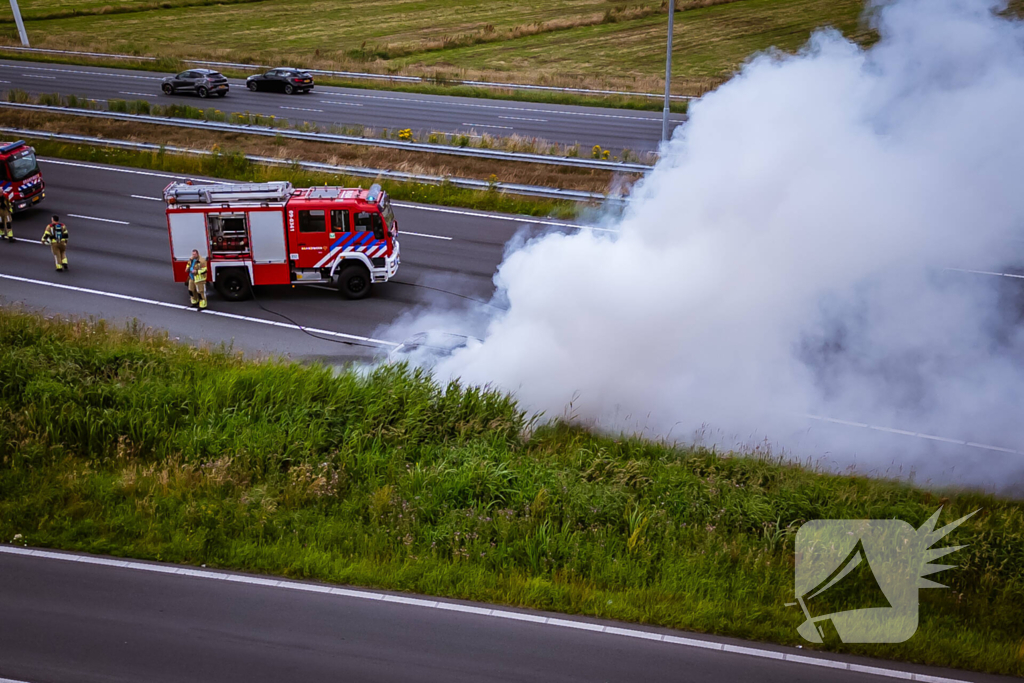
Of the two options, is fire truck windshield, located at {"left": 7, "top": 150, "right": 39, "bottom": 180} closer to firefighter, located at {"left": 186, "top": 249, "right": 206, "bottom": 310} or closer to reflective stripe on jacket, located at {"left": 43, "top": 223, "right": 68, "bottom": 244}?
reflective stripe on jacket, located at {"left": 43, "top": 223, "right": 68, "bottom": 244}

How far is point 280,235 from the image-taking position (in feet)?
57.4

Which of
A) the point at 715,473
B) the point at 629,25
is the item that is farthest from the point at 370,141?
the point at 629,25

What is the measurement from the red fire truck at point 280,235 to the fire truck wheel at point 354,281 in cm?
2

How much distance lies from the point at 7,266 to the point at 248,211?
800cm

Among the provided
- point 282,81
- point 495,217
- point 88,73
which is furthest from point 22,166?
point 88,73

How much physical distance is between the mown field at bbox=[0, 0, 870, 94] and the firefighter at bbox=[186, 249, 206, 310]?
31208 mm

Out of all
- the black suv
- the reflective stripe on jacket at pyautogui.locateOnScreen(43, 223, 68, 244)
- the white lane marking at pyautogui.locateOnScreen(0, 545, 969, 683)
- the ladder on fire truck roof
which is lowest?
the white lane marking at pyautogui.locateOnScreen(0, 545, 969, 683)

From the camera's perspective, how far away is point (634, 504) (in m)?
10.1

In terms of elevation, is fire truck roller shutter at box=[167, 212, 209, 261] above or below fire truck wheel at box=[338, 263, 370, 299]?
above

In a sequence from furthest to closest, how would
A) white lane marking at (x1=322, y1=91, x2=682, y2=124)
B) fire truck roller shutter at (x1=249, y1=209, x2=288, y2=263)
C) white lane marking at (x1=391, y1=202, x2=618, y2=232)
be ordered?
1. white lane marking at (x1=322, y1=91, x2=682, y2=124)
2. white lane marking at (x1=391, y1=202, x2=618, y2=232)
3. fire truck roller shutter at (x1=249, y1=209, x2=288, y2=263)

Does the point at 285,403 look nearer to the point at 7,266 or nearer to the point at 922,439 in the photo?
the point at 922,439

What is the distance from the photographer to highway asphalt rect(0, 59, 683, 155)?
3431 cm

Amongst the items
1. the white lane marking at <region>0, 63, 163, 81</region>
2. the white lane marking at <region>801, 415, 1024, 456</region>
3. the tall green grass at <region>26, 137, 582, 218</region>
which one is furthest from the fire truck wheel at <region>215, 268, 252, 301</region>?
the white lane marking at <region>0, 63, 163, 81</region>

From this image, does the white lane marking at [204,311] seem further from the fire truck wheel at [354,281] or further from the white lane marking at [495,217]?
the white lane marking at [495,217]
